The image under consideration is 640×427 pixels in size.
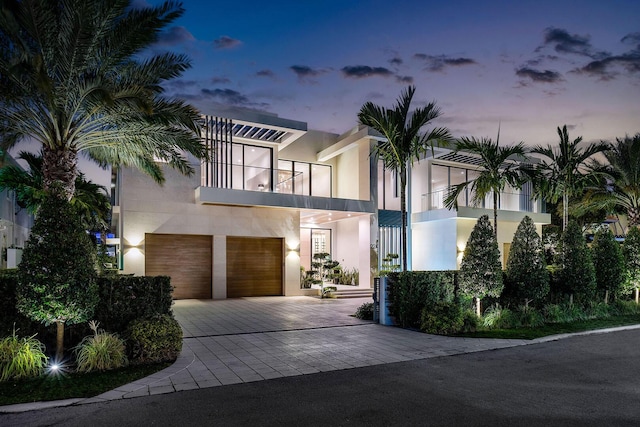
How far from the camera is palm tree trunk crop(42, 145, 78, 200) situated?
8562mm

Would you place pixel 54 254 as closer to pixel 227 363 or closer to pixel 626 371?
pixel 227 363

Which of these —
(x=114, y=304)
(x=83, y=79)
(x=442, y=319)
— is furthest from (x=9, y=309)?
(x=442, y=319)

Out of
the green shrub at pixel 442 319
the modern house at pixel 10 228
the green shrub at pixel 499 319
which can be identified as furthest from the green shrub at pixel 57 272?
the green shrub at pixel 499 319

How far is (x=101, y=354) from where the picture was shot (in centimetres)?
693

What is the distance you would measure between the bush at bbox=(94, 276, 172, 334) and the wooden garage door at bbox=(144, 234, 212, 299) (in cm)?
852

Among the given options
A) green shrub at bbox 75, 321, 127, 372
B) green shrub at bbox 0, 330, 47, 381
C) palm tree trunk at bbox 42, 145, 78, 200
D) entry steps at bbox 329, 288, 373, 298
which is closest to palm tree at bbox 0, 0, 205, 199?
palm tree trunk at bbox 42, 145, 78, 200

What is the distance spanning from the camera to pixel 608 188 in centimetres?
1812

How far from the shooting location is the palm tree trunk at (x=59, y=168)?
856 centimetres

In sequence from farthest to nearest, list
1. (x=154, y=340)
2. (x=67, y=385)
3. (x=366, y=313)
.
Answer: (x=366, y=313) → (x=154, y=340) → (x=67, y=385)

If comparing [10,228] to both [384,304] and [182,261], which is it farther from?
[384,304]

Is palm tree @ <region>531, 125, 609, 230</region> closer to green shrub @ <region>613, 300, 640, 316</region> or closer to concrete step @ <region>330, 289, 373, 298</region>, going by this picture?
green shrub @ <region>613, 300, 640, 316</region>

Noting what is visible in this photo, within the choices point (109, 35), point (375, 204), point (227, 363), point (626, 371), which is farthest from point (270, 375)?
point (375, 204)

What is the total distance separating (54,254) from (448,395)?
6.45 metres

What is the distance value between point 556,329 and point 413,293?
382cm
